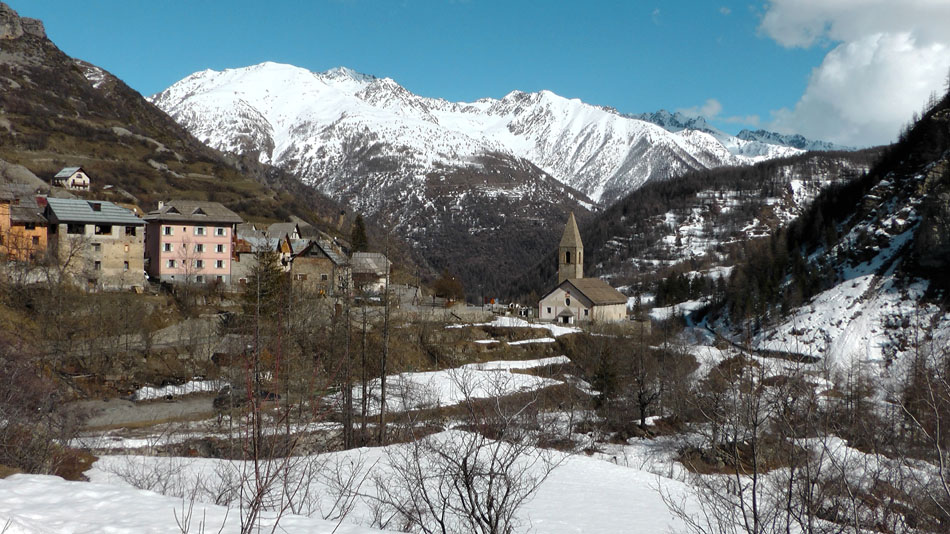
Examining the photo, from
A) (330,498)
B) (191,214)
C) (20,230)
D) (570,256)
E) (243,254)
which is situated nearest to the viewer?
(330,498)

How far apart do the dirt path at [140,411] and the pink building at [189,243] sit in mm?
19257

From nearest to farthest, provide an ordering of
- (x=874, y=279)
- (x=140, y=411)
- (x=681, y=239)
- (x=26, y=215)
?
(x=140, y=411), (x=26, y=215), (x=874, y=279), (x=681, y=239)

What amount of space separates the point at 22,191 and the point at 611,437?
161 ft

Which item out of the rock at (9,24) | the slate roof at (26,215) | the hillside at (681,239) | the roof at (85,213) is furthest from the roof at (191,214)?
the hillside at (681,239)

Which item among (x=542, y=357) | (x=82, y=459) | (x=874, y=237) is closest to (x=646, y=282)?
(x=874, y=237)

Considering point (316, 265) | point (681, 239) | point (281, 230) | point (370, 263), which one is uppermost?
point (681, 239)

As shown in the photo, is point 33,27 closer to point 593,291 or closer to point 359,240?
point 359,240

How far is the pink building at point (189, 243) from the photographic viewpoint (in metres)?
53.2

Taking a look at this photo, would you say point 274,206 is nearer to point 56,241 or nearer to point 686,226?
point 56,241

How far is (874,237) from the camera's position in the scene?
70062 millimetres

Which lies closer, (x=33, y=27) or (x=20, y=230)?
(x=20, y=230)

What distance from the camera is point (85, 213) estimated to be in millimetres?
48031

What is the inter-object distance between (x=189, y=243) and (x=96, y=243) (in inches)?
296

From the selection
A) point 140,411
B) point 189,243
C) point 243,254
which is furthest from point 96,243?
point 140,411
